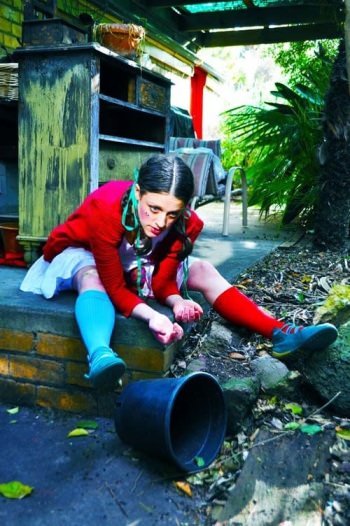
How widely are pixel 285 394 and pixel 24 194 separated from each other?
1.67 m

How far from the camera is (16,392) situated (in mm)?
2135

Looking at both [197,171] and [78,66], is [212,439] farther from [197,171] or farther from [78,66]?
[197,171]

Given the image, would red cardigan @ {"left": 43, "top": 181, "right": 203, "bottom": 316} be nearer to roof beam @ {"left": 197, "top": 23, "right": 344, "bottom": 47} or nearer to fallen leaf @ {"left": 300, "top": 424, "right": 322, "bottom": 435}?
fallen leaf @ {"left": 300, "top": 424, "right": 322, "bottom": 435}

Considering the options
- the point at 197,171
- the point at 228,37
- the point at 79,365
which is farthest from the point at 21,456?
the point at 228,37

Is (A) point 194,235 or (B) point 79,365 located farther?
(A) point 194,235

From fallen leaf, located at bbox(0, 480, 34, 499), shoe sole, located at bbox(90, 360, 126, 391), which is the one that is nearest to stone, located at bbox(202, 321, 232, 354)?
shoe sole, located at bbox(90, 360, 126, 391)

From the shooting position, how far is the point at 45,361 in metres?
2.07

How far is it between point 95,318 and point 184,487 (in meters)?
0.63

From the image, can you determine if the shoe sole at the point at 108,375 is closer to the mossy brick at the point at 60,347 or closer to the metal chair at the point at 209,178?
the mossy brick at the point at 60,347

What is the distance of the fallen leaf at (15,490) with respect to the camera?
1.52 m

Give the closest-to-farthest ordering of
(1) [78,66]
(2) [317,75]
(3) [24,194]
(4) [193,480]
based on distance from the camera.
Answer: (4) [193,480] → (1) [78,66] → (3) [24,194] → (2) [317,75]

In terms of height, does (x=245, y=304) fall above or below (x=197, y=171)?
below

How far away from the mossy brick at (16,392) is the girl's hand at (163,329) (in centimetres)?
61

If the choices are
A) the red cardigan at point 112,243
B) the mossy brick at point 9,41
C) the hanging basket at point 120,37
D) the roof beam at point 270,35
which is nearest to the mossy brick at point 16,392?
the red cardigan at point 112,243
